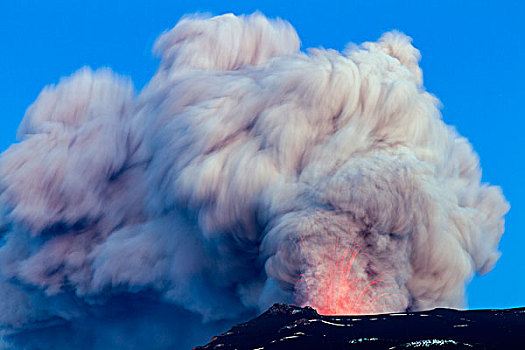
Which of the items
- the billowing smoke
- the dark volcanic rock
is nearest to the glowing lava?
the billowing smoke

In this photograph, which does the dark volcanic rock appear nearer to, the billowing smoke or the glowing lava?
the glowing lava

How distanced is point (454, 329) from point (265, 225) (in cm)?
431

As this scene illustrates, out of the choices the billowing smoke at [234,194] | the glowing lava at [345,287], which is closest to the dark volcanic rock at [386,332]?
the glowing lava at [345,287]

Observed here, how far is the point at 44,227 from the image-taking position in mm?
9344

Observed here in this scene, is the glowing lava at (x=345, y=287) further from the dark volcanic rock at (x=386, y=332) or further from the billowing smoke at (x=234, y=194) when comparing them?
the dark volcanic rock at (x=386, y=332)

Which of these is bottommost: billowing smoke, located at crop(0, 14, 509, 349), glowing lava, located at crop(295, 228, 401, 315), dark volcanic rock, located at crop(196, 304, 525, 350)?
dark volcanic rock, located at crop(196, 304, 525, 350)

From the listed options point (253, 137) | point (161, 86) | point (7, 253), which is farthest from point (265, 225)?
point (7, 253)

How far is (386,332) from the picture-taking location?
2.95 meters

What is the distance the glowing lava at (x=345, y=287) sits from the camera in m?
6.16

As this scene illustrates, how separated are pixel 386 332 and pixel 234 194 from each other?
450 cm

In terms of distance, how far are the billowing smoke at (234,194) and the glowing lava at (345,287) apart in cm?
2

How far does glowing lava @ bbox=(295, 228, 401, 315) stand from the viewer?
6.16 meters

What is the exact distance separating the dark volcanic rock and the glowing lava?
2542mm

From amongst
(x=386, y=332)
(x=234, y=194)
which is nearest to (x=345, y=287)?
(x=234, y=194)
